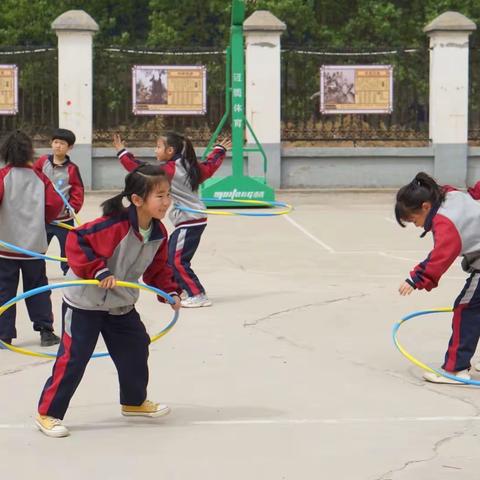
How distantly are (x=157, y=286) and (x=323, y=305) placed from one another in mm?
4294

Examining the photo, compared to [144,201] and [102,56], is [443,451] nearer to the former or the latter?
[144,201]

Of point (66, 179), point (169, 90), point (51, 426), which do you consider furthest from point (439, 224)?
point (169, 90)

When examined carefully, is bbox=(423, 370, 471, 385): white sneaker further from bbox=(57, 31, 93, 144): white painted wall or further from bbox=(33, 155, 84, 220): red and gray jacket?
bbox=(57, 31, 93, 144): white painted wall

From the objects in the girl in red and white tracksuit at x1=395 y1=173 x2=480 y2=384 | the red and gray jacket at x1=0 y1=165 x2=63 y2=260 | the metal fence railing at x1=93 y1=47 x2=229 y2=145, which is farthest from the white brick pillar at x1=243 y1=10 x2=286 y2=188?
the girl in red and white tracksuit at x1=395 y1=173 x2=480 y2=384

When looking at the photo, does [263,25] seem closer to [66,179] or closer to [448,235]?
[66,179]

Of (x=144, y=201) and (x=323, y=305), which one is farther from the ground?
(x=144, y=201)

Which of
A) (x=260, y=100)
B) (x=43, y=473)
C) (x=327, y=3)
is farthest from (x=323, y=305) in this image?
(x=327, y=3)

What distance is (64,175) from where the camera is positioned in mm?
12594

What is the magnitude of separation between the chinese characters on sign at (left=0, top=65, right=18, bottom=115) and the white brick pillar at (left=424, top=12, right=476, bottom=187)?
7.93 m

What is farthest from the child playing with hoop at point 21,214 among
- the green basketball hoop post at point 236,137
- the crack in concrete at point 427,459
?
the green basketball hoop post at point 236,137

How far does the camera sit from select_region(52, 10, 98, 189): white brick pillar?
24422 mm

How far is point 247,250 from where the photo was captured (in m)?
15.5

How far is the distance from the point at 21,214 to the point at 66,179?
3.26 m

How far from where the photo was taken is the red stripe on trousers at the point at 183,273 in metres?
11.2
